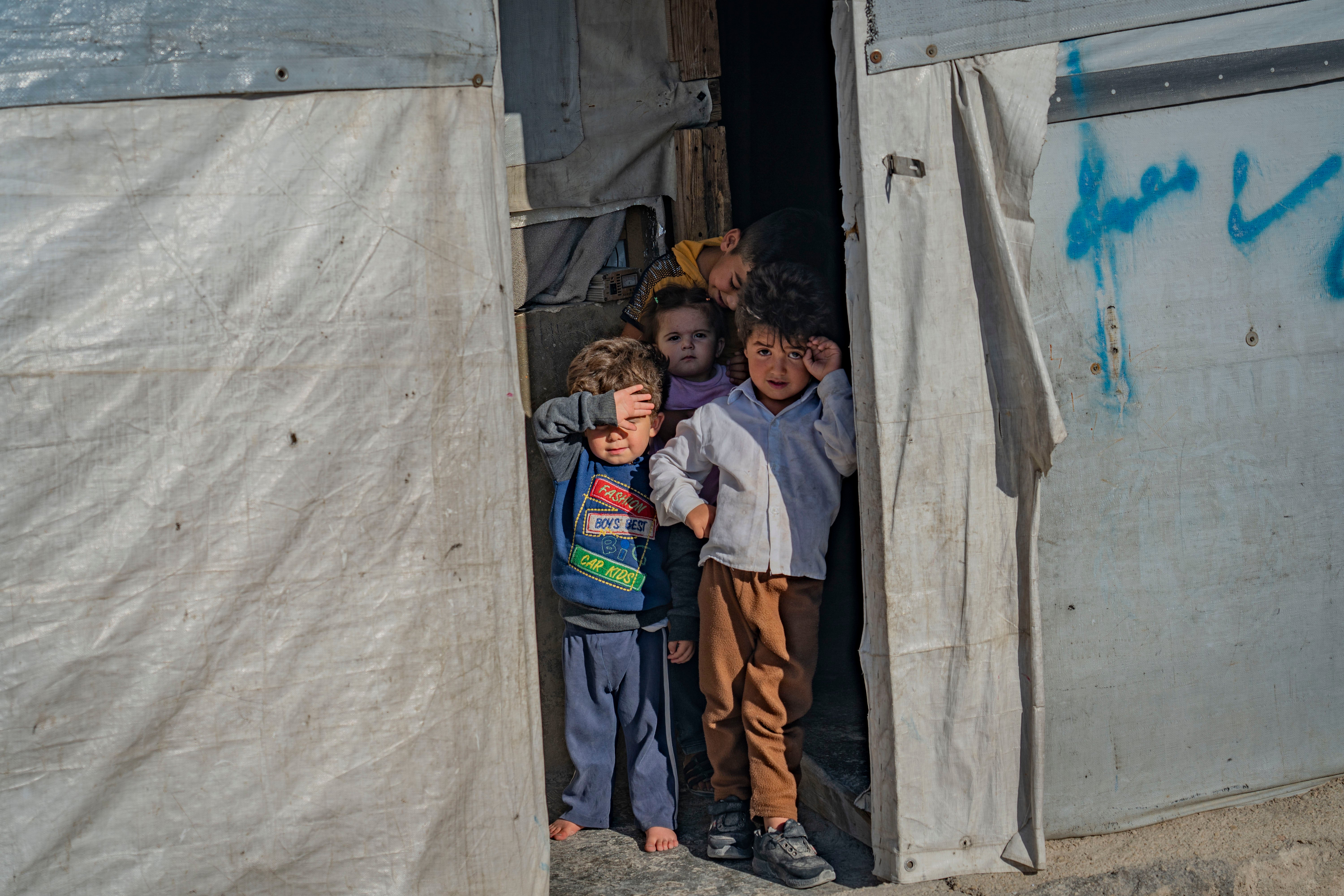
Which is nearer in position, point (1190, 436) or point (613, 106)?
point (1190, 436)

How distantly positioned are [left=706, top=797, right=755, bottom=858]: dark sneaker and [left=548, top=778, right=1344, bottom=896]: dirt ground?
4 cm

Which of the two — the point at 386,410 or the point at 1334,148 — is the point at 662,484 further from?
the point at 1334,148

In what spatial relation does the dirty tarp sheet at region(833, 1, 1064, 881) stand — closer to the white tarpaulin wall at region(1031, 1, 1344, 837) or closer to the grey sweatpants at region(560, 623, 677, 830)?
the white tarpaulin wall at region(1031, 1, 1344, 837)

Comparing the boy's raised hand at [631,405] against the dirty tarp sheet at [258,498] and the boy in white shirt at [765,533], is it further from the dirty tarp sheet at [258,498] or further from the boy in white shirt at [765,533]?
the dirty tarp sheet at [258,498]

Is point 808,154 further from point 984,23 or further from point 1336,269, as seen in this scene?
point 1336,269

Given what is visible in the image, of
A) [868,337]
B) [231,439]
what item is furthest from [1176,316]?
[231,439]

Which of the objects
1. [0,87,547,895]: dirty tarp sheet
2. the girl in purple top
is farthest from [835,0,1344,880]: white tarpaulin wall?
[0,87,547,895]: dirty tarp sheet

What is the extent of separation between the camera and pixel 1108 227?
258cm

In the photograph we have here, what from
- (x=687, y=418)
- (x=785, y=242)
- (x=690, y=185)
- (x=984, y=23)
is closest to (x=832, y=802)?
(x=687, y=418)

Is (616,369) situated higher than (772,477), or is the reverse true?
(616,369)

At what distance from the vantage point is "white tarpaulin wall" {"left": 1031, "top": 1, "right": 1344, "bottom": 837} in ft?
8.46

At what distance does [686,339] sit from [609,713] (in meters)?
1.23

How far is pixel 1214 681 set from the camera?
2729 millimetres

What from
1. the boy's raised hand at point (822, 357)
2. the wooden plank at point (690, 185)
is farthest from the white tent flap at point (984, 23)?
the wooden plank at point (690, 185)
